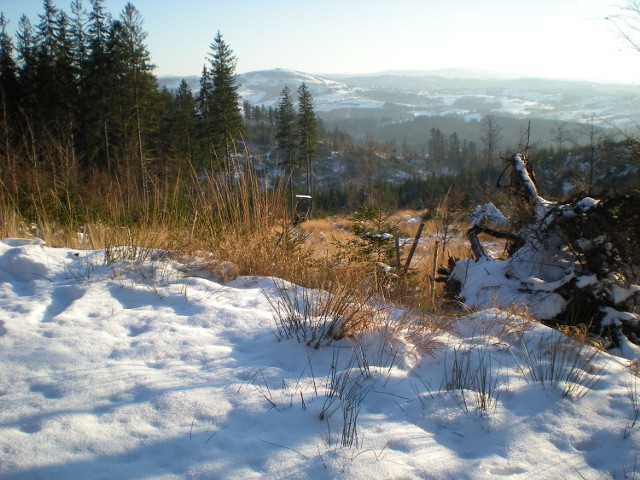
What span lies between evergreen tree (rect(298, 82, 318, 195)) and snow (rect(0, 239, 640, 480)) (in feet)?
102

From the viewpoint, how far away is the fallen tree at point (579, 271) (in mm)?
3346

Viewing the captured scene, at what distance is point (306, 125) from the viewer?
3484 cm

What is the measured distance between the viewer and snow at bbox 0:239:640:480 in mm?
1346

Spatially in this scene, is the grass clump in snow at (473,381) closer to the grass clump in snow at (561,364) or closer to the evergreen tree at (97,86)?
the grass clump in snow at (561,364)

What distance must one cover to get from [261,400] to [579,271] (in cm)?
321

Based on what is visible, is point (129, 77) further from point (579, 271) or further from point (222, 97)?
point (579, 271)

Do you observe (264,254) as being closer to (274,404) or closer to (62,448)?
(274,404)

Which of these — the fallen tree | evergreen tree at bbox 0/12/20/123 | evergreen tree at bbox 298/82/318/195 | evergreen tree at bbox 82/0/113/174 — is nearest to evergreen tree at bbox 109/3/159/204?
evergreen tree at bbox 82/0/113/174

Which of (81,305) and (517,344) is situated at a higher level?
(81,305)

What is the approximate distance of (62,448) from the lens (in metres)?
1.32

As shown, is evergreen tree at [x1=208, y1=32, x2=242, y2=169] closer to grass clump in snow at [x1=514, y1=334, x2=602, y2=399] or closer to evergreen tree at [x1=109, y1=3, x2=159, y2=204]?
evergreen tree at [x1=109, y1=3, x2=159, y2=204]

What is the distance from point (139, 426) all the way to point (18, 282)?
1921mm

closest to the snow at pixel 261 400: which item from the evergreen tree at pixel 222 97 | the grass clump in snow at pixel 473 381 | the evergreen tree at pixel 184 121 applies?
the grass clump in snow at pixel 473 381

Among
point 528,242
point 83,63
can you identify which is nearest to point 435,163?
point 83,63
